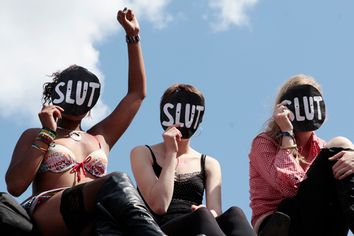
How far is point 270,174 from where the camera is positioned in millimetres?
5836

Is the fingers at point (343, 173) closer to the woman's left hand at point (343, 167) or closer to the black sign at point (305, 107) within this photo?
the woman's left hand at point (343, 167)

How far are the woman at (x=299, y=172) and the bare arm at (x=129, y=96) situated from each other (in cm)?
97

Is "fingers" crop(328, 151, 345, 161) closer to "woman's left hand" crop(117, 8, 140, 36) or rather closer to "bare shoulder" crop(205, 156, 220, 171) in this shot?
"bare shoulder" crop(205, 156, 220, 171)

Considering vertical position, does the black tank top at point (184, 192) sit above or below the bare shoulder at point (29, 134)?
below

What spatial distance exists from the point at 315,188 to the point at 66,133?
1.78 metres

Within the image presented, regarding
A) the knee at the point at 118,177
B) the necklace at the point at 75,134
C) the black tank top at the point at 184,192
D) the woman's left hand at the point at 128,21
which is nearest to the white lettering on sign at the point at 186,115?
the black tank top at the point at 184,192

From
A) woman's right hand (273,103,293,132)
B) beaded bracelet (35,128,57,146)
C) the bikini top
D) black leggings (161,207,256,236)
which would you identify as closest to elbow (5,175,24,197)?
the bikini top

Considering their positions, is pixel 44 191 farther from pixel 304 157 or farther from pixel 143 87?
pixel 304 157

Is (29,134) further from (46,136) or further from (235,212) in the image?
(235,212)

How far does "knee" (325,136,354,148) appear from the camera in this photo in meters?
5.74

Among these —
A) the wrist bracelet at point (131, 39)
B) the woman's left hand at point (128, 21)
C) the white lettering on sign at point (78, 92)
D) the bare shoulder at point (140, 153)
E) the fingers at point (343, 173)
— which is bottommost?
the fingers at point (343, 173)

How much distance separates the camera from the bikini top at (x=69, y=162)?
5.40 metres

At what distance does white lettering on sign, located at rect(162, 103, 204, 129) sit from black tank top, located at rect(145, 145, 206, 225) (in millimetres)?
293

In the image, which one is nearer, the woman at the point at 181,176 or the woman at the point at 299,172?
the woman at the point at 181,176
